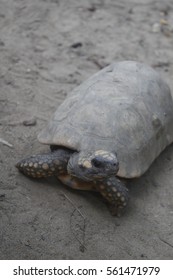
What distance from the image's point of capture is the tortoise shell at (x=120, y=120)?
3.66 meters

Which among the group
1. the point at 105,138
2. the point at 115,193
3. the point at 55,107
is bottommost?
the point at 55,107

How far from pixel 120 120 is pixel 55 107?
1199mm

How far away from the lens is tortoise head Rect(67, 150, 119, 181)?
326cm

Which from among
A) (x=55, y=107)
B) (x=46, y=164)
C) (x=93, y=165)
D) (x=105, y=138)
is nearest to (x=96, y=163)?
(x=93, y=165)

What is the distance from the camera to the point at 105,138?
3.64 meters

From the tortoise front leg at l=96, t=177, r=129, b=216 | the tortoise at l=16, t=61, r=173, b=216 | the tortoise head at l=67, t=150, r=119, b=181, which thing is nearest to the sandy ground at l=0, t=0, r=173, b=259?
the tortoise front leg at l=96, t=177, r=129, b=216

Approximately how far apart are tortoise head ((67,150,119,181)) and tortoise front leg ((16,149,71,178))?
151 millimetres

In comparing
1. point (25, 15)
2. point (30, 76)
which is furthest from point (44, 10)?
point (30, 76)

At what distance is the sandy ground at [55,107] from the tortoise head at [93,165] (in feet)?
1.01

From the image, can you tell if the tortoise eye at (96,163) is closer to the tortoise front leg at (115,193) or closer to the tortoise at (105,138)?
the tortoise at (105,138)

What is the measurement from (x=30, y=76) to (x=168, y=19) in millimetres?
2557

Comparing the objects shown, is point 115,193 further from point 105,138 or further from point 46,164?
point 46,164

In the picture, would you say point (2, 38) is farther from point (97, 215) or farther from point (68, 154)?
point (97, 215)

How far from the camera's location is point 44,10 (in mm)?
6480
